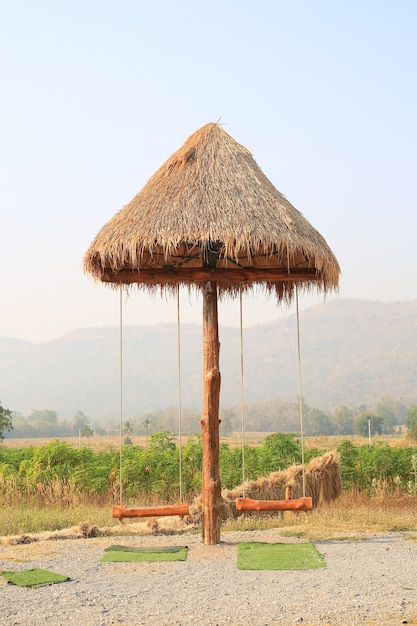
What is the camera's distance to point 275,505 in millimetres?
7766

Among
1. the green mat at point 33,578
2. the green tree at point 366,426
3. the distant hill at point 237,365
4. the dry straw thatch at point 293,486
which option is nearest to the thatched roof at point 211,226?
the dry straw thatch at point 293,486

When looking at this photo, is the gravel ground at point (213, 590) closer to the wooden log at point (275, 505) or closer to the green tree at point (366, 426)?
the wooden log at point (275, 505)

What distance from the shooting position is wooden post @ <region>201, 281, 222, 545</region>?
26.0 feet

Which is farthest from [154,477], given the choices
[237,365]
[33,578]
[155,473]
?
[237,365]

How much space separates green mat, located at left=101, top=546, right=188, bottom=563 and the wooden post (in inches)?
14.2

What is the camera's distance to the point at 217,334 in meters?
8.16

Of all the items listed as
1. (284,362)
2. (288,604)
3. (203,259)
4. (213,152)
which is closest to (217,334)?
(203,259)

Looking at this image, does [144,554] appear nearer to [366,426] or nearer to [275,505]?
[275,505]

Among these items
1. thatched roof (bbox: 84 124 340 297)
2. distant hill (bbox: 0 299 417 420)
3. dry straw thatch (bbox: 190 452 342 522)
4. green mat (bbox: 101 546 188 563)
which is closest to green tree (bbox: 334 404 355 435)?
distant hill (bbox: 0 299 417 420)

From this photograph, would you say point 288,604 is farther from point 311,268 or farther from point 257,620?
point 311,268

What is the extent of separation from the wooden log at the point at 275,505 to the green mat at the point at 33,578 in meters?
1.98

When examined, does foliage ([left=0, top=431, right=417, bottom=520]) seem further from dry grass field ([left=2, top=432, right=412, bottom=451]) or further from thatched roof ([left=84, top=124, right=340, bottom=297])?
dry grass field ([left=2, top=432, right=412, bottom=451])

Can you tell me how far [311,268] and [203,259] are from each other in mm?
1162

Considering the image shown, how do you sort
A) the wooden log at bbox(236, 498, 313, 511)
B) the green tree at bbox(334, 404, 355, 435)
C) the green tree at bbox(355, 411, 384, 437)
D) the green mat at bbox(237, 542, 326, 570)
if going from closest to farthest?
the green mat at bbox(237, 542, 326, 570)
the wooden log at bbox(236, 498, 313, 511)
the green tree at bbox(355, 411, 384, 437)
the green tree at bbox(334, 404, 355, 435)
